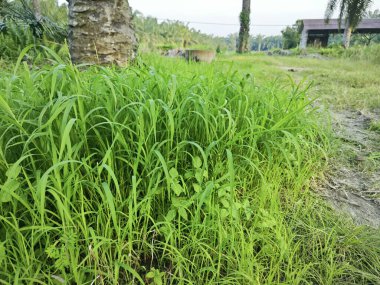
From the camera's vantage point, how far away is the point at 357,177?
1453 millimetres

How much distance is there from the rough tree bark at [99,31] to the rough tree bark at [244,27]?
39.4 feet

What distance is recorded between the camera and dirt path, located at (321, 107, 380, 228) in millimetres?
1192

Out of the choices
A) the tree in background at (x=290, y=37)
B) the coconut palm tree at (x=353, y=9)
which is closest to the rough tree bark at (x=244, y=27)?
the coconut palm tree at (x=353, y=9)

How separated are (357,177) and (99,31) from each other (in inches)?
80.8

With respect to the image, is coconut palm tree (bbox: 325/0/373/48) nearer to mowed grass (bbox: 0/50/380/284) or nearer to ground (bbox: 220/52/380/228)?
ground (bbox: 220/52/380/228)

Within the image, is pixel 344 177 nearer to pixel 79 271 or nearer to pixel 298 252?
pixel 298 252

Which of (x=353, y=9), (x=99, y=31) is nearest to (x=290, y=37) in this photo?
(x=353, y=9)

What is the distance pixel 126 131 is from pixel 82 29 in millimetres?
1369

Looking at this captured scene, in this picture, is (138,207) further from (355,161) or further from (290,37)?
(290,37)

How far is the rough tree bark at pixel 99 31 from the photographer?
6.25 feet

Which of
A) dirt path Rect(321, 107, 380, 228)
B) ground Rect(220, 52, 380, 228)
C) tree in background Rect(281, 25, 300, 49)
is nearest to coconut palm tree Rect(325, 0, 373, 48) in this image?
ground Rect(220, 52, 380, 228)

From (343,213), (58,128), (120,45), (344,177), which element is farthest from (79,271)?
(120,45)

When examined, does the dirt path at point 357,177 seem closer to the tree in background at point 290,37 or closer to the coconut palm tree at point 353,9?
the coconut palm tree at point 353,9

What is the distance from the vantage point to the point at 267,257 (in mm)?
924
